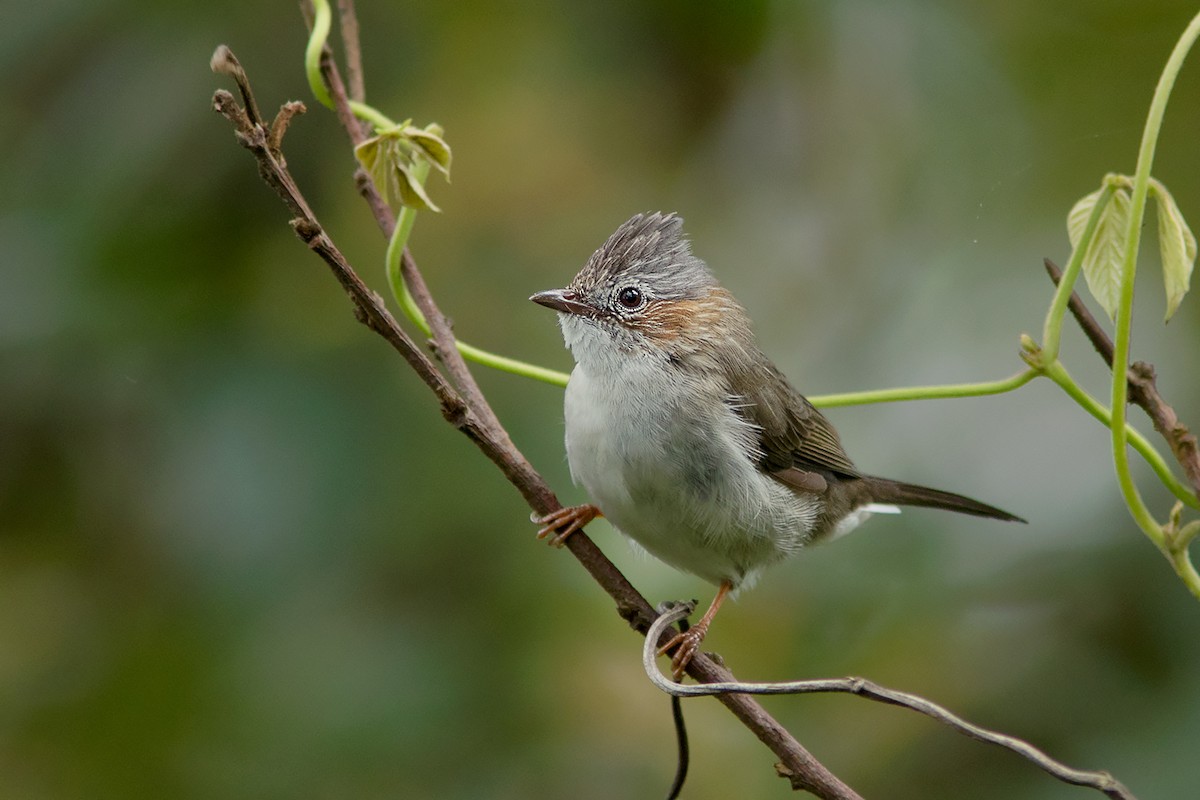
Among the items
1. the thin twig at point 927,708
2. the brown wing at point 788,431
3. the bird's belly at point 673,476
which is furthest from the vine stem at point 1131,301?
the brown wing at point 788,431

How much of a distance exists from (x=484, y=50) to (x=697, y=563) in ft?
6.11

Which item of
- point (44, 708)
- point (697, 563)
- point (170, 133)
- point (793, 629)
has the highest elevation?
point (170, 133)

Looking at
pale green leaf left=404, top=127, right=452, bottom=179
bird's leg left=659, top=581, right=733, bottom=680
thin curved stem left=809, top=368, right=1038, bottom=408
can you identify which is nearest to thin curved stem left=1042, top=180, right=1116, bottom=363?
thin curved stem left=809, top=368, right=1038, bottom=408

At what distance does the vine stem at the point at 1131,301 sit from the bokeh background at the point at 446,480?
1.38 metres

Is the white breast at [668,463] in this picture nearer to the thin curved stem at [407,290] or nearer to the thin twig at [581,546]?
the thin curved stem at [407,290]

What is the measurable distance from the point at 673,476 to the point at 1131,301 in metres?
1.55

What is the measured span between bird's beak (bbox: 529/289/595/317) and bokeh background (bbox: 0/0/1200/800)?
0.30 meters

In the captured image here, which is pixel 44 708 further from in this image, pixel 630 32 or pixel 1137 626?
pixel 1137 626

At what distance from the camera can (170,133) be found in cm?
362

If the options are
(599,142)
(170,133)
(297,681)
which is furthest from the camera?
(599,142)

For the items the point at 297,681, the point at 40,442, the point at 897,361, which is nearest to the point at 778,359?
the point at 897,361

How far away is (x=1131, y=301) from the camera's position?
1959 mm

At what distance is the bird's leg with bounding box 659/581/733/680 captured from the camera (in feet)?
10.2

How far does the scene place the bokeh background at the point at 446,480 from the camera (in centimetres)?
337
